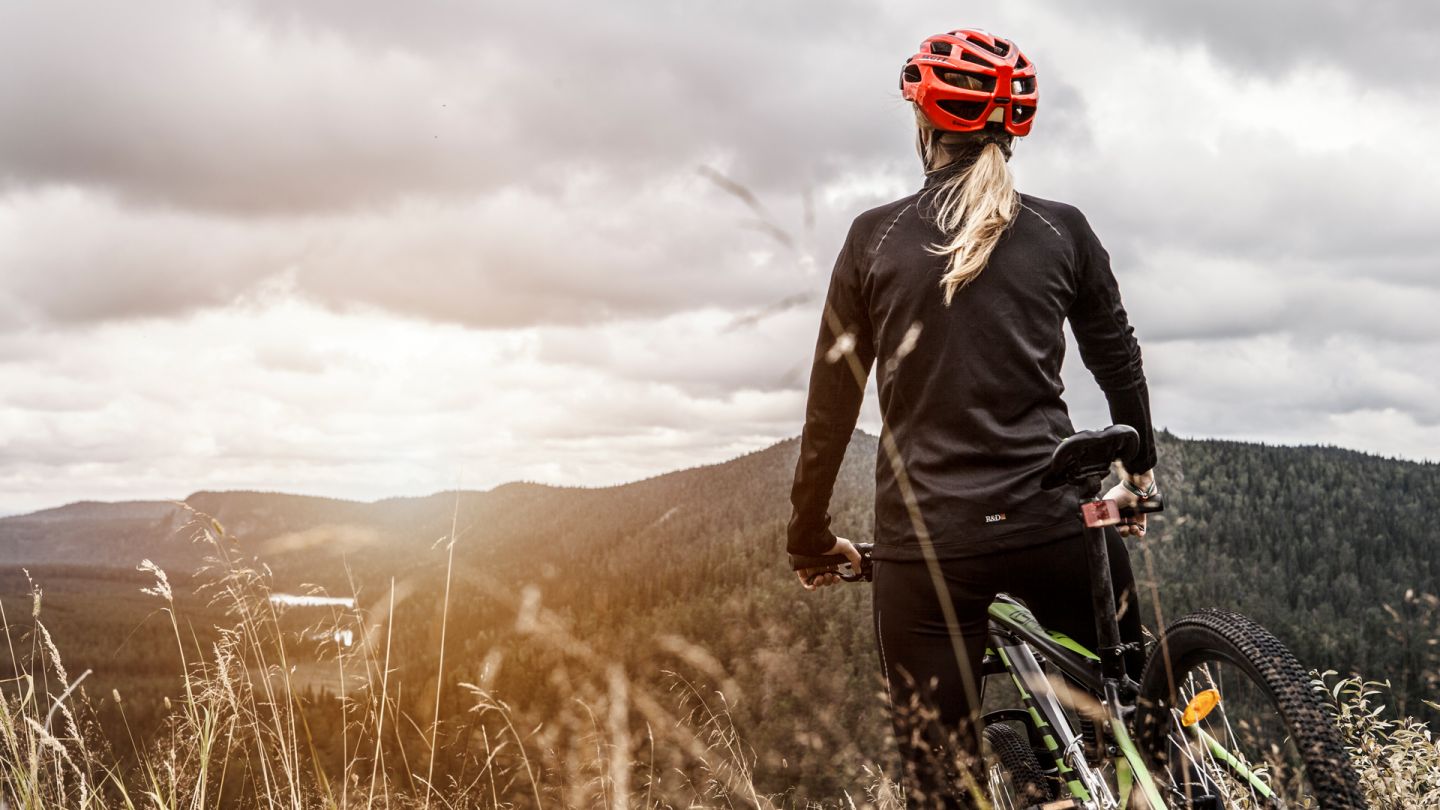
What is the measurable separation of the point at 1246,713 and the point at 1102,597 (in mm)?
498

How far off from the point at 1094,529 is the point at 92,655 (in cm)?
17231

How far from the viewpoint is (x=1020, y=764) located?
348 centimetres

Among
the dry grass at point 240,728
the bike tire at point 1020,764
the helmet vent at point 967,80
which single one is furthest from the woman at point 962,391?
the dry grass at point 240,728

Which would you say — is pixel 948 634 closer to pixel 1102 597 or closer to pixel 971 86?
pixel 1102 597

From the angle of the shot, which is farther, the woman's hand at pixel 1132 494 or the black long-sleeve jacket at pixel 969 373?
the woman's hand at pixel 1132 494

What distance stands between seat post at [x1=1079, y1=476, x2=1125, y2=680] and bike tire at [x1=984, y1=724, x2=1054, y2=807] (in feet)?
3.02

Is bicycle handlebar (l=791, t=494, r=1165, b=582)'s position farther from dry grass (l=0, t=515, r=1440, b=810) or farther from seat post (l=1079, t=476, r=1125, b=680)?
seat post (l=1079, t=476, r=1125, b=680)

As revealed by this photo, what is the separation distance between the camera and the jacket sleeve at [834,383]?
113 inches

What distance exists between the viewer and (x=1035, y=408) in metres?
2.58

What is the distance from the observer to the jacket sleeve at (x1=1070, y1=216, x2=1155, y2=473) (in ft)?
9.20

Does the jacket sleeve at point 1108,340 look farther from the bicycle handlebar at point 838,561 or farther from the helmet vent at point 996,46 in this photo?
the bicycle handlebar at point 838,561

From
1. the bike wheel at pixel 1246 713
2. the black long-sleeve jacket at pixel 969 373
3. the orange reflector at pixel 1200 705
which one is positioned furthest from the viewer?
the black long-sleeve jacket at pixel 969 373

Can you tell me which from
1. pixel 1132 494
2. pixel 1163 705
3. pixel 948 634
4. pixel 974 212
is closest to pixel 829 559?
pixel 948 634

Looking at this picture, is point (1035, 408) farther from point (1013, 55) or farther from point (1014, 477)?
point (1013, 55)
